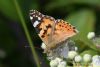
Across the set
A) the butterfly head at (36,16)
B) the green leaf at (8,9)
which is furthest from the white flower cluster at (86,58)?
the green leaf at (8,9)

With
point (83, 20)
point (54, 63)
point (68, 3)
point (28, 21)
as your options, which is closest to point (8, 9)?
point (28, 21)

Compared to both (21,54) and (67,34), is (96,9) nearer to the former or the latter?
(21,54)

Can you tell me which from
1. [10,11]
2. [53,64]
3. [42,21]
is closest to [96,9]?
[10,11]

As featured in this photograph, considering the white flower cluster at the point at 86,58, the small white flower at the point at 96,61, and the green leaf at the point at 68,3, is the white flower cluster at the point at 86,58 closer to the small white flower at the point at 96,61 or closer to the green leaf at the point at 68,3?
the small white flower at the point at 96,61

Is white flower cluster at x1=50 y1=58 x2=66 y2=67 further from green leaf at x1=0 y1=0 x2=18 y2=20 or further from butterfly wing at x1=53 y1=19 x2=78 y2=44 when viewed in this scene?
green leaf at x1=0 y1=0 x2=18 y2=20

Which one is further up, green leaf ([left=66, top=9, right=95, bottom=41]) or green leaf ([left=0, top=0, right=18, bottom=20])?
green leaf ([left=0, top=0, right=18, bottom=20])

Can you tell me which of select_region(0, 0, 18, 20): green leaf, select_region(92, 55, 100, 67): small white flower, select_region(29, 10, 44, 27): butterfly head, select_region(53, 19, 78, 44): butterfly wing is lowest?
select_region(92, 55, 100, 67): small white flower

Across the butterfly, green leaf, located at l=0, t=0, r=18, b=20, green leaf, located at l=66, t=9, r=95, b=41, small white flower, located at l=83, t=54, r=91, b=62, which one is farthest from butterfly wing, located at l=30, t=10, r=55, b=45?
green leaf, located at l=0, t=0, r=18, b=20
